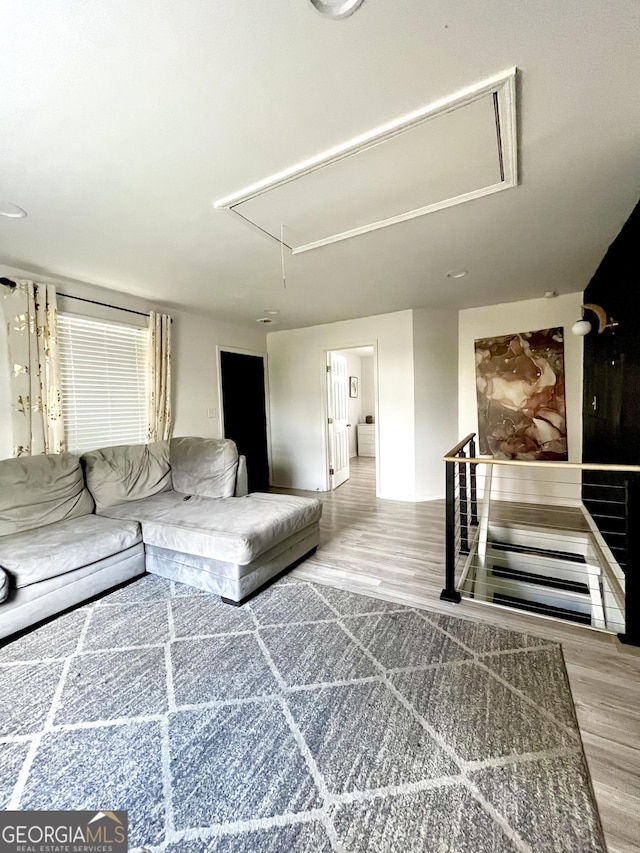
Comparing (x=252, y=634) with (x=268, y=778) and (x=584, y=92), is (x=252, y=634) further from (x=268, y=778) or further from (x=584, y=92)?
(x=584, y=92)

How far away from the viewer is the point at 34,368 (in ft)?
9.41

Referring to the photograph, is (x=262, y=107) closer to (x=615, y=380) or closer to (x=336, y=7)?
(x=336, y=7)

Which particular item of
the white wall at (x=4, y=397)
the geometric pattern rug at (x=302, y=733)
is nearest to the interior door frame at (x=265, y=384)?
the white wall at (x=4, y=397)

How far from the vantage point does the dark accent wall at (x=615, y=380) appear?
2184 mm

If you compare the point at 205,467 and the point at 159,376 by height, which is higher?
the point at 159,376

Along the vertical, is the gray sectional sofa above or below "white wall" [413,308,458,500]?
below

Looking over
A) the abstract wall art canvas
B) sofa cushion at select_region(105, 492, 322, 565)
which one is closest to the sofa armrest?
sofa cushion at select_region(105, 492, 322, 565)

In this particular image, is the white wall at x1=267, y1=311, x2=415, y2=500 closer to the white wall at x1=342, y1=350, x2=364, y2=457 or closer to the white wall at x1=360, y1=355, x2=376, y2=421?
the white wall at x1=342, y1=350, x2=364, y2=457

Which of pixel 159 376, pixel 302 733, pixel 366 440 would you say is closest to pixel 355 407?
pixel 366 440

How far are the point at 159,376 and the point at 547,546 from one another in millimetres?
4448

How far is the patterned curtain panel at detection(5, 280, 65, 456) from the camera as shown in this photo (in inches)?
109

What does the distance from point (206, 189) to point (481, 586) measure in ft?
11.7

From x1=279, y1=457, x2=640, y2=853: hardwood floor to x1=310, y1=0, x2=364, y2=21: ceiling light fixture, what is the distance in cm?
256

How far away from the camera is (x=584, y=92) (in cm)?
131
